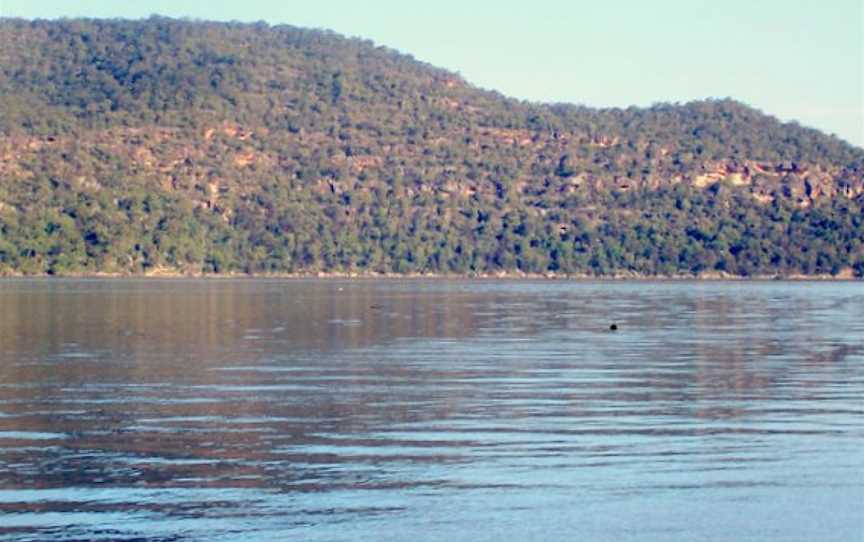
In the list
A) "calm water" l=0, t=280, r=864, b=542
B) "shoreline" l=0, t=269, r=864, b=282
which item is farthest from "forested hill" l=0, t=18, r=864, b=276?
"calm water" l=0, t=280, r=864, b=542

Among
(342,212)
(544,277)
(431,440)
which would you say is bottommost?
(544,277)

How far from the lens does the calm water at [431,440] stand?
616 inches

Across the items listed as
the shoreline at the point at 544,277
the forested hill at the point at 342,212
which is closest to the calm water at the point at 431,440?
the forested hill at the point at 342,212

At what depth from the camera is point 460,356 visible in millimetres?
36312

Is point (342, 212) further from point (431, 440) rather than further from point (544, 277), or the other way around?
point (431, 440)

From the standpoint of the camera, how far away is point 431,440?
67.9 ft

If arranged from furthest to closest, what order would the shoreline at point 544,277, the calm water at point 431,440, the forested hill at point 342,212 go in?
the shoreline at point 544,277 → the forested hill at point 342,212 → the calm water at point 431,440

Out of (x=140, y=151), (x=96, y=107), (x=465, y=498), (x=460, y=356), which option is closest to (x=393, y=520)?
(x=465, y=498)

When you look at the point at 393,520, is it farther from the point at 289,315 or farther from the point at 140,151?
the point at 140,151

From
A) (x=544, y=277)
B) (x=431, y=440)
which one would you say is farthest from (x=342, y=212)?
(x=431, y=440)

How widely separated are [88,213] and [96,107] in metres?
44.7

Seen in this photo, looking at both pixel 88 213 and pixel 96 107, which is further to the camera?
pixel 96 107

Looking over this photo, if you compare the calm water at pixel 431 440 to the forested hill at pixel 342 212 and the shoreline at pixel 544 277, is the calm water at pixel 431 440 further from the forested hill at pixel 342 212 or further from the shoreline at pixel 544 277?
the shoreline at pixel 544 277

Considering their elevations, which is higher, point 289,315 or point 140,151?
point 140,151
